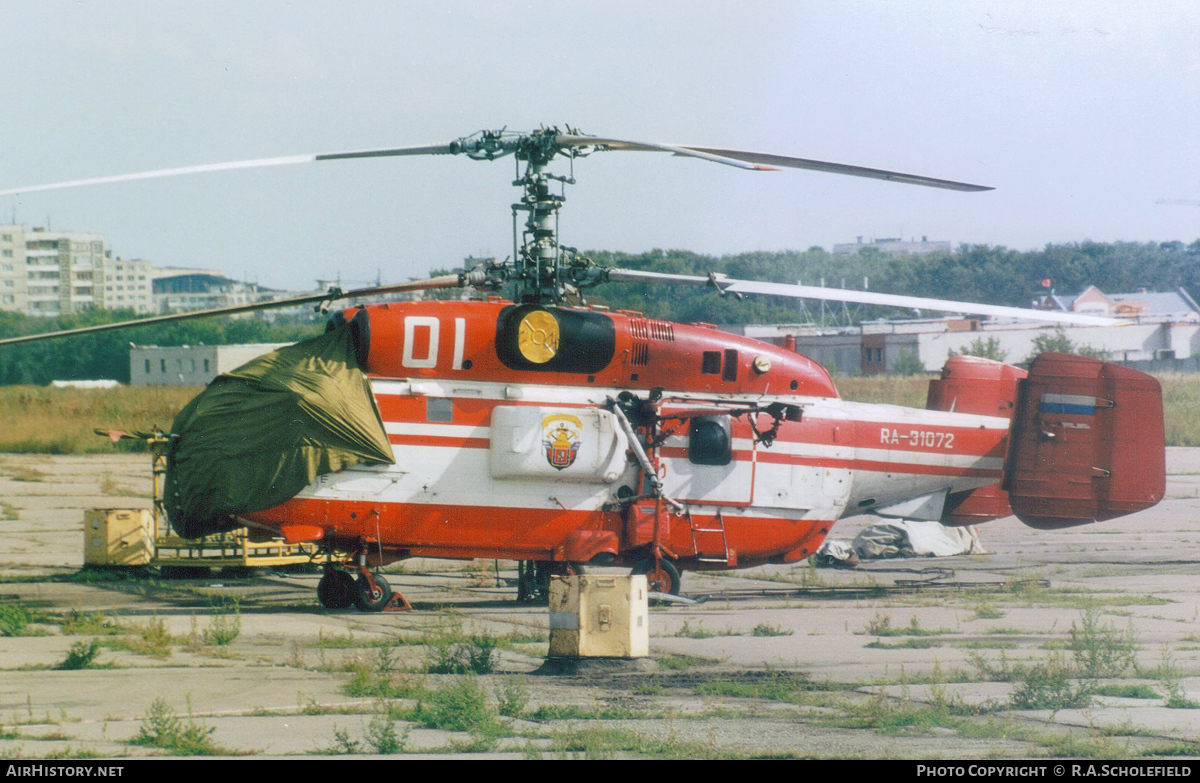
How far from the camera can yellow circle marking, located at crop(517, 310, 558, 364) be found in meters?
14.0

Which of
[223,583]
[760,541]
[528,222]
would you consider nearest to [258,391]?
[528,222]

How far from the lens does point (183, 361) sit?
34.0 metres

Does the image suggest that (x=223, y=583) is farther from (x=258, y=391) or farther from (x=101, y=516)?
(x=258, y=391)

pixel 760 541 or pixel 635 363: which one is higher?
pixel 635 363

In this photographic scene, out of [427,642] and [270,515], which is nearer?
[427,642]

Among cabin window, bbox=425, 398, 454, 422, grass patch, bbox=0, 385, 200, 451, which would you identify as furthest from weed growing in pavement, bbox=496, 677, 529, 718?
grass patch, bbox=0, 385, 200, 451

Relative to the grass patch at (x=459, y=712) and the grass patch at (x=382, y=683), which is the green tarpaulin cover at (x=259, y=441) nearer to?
→ the grass patch at (x=382, y=683)

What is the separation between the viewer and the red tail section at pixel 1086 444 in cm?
1567

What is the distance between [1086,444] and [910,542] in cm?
464

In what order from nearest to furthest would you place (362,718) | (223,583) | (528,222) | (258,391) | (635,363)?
(362,718) < (528,222) < (258,391) < (635,363) < (223,583)

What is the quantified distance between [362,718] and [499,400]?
237 inches

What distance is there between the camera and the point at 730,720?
869cm

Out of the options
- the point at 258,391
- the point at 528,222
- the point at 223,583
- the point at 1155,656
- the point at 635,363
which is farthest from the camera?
the point at 223,583

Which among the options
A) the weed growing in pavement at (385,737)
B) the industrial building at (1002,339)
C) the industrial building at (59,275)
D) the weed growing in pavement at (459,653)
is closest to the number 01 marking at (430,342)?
the weed growing in pavement at (459,653)
